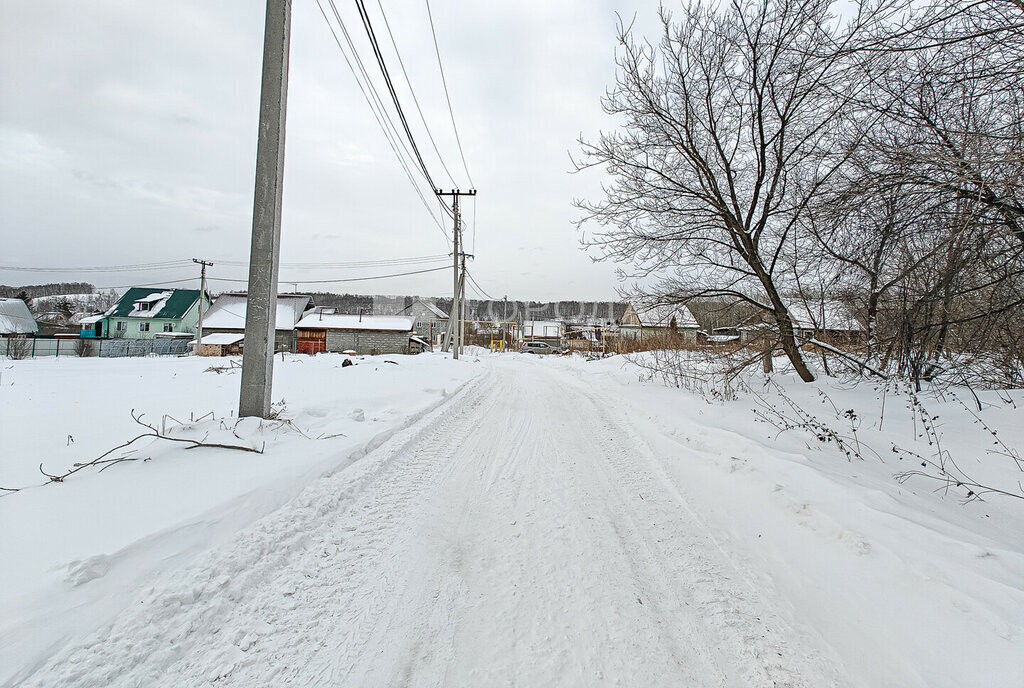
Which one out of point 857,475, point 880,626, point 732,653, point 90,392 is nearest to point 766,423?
point 857,475

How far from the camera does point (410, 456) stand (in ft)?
15.7

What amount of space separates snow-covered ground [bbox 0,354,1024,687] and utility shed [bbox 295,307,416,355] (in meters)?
34.1

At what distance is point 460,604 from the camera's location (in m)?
2.29

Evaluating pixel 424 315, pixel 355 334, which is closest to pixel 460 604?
pixel 355 334

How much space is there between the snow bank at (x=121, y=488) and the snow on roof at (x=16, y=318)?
4667 centimetres

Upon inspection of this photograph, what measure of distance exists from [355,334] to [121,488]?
38.2 metres

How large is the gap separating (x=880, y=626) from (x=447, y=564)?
2369 mm

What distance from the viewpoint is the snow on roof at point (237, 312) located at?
42750mm

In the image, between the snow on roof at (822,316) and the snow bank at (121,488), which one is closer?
the snow bank at (121,488)

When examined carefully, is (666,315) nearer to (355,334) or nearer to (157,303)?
(355,334)

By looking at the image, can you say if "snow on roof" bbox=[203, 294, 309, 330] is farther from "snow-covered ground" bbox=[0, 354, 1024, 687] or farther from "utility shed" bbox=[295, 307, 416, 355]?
"snow-covered ground" bbox=[0, 354, 1024, 687]

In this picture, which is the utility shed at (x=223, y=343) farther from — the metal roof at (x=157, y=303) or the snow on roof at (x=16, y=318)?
the snow on roof at (x=16, y=318)

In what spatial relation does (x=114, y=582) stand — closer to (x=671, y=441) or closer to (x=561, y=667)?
(x=561, y=667)

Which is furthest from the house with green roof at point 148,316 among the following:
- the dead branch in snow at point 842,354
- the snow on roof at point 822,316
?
the dead branch in snow at point 842,354
